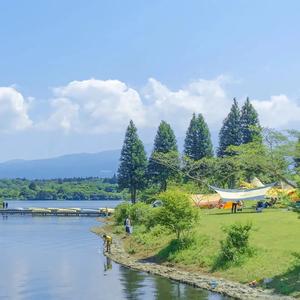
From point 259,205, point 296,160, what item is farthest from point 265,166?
point 259,205

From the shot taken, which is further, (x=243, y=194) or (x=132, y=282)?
(x=243, y=194)

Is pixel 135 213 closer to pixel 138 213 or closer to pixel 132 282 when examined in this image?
pixel 138 213

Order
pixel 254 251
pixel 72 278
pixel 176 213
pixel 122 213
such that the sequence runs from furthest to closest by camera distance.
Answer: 1. pixel 122 213
2. pixel 176 213
3. pixel 72 278
4. pixel 254 251

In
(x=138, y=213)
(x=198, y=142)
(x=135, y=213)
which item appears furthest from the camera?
(x=198, y=142)

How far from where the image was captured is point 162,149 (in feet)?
263

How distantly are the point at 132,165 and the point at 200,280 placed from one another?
187 feet

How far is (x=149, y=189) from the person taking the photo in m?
78.9

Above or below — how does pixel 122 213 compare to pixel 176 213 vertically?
below

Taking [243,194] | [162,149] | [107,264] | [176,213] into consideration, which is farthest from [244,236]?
[162,149]

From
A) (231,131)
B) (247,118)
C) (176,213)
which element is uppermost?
(247,118)

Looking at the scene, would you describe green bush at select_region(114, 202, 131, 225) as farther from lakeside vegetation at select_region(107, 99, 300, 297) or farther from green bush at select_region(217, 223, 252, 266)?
green bush at select_region(217, 223, 252, 266)

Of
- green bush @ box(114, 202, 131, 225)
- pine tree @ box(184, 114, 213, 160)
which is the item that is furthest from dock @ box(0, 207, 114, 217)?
green bush @ box(114, 202, 131, 225)

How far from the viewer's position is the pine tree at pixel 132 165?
269ft

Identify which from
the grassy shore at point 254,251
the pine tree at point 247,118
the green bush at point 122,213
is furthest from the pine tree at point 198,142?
the grassy shore at point 254,251
